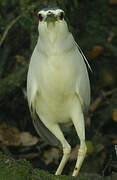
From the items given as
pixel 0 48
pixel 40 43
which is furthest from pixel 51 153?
pixel 40 43

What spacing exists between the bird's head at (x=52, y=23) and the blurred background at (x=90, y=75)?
1.23 metres

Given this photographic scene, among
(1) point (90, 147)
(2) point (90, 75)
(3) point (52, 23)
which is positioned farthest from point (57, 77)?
(2) point (90, 75)

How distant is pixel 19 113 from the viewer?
517 centimetres

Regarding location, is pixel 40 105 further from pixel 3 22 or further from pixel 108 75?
pixel 108 75

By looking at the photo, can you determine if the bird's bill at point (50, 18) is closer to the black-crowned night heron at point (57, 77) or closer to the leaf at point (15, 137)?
the black-crowned night heron at point (57, 77)

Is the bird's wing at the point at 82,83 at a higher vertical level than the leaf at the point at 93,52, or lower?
higher

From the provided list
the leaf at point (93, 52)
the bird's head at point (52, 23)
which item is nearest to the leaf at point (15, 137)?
the leaf at point (93, 52)

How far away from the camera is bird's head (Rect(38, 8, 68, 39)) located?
2844 mm

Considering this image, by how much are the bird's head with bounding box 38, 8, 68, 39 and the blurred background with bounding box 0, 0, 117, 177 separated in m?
1.23

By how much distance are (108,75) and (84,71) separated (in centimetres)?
251

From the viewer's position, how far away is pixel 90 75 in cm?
523

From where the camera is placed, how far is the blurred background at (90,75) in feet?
14.8

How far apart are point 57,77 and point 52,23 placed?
402 millimetres

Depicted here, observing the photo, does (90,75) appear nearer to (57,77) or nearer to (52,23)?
(57,77)
